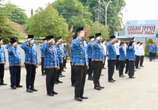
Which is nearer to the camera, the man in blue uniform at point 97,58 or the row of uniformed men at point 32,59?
the row of uniformed men at point 32,59

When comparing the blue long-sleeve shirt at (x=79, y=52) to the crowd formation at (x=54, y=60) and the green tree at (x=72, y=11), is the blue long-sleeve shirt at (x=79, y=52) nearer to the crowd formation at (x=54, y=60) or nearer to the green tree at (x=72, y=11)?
the crowd formation at (x=54, y=60)

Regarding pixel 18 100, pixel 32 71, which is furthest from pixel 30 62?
pixel 18 100

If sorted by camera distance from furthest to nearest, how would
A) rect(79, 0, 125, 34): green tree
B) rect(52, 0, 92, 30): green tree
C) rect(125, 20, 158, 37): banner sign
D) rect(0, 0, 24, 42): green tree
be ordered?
rect(79, 0, 125, 34): green tree, rect(52, 0, 92, 30): green tree, rect(125, 20, 158, 37): banner sign, rect(0, 0, 24, 42): green tree

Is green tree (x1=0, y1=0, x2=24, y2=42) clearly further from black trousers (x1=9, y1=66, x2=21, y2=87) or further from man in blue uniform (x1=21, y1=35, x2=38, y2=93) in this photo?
man in blue uniform (x1=21, y1=35, x2=38, y2=93)

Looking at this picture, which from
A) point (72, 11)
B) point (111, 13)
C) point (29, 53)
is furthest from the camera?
point (111, 13)

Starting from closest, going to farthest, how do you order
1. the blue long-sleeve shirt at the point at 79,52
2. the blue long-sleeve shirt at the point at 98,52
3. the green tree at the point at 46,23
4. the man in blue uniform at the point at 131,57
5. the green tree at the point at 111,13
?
1. the blue long-sleeve shirt at the point at 79,52
2. the blue long-sleeve shirt at the point at 98,52
3. the man in blue uniform at the point at 131,57
4. the green tree at the point at 46,23
5. the green tree at the point at 111,13

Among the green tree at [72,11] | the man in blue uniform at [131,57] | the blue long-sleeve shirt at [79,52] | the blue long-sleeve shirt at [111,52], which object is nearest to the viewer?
the blue long-sleeve shirt at [79,52]

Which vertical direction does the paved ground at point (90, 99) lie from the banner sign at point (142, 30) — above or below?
below

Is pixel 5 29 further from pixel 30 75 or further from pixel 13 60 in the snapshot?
pixel 30 75

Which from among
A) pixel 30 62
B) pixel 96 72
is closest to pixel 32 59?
pixel 30 62

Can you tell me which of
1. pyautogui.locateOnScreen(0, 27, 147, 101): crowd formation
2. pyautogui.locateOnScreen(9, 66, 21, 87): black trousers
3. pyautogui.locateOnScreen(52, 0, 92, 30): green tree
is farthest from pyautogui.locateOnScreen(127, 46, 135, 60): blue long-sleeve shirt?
pyautogui.locateOnScreen(52, 0, 92, 30): green tree

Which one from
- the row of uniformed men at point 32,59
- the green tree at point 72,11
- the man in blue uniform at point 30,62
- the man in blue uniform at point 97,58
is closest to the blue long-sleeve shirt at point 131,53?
the man in blue uniform at point 97,58

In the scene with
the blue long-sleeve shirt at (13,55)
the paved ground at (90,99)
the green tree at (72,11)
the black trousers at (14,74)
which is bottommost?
the paved ground at (90,99)

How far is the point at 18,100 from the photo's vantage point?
6.74 meters
